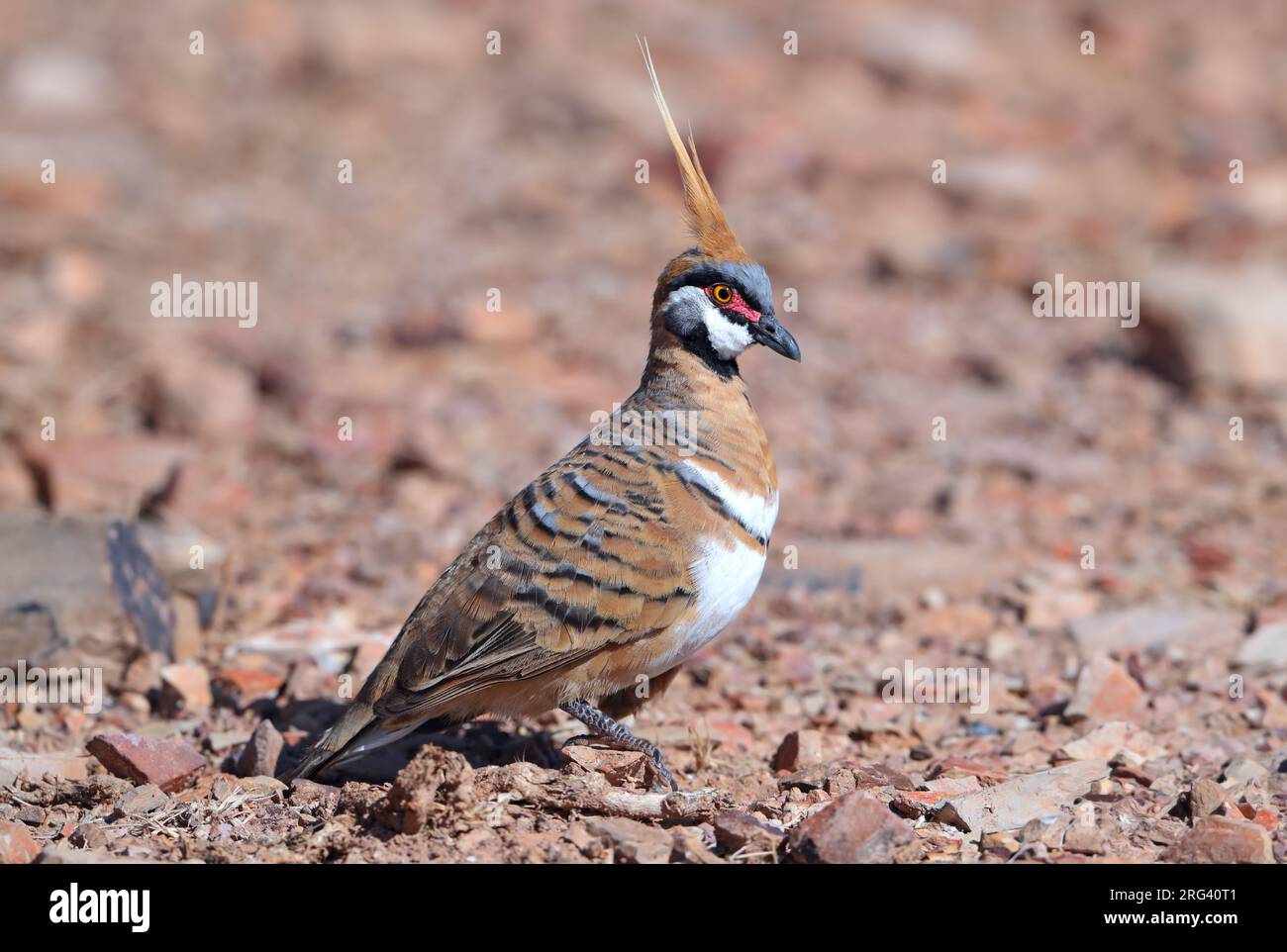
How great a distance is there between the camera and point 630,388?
11398mm

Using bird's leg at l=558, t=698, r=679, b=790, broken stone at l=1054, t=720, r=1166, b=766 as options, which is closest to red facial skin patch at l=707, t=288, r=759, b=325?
bird's leg at l=558, t=698, r=679, b=790

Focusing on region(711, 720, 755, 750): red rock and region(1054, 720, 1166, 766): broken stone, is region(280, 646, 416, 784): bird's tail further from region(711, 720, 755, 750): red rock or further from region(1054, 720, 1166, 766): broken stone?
region(1054, 720, 1166, 766): broken stone

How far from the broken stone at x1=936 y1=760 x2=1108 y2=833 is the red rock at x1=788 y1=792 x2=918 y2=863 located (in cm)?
54

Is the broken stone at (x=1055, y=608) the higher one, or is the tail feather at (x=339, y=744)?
the broken stone at (x=1055, y=608)

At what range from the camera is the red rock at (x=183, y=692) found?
684 cm

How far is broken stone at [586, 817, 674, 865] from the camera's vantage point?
4.87 meters

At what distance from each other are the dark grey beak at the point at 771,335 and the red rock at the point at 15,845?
344 cm

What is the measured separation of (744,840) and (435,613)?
163cm

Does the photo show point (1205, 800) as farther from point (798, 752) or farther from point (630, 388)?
point (630, 388)

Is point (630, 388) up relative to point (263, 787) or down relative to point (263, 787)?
up

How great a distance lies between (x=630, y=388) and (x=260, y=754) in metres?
6.02

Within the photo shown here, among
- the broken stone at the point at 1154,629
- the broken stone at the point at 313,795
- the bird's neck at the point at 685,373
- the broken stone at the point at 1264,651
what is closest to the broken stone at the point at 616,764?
the broken stone at the point at 313,795

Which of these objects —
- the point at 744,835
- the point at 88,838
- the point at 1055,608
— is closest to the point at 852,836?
the point at 744,835

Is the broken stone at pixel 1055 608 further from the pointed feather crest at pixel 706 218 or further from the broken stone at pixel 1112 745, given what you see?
the pointed feather crest at pixel 706 218
